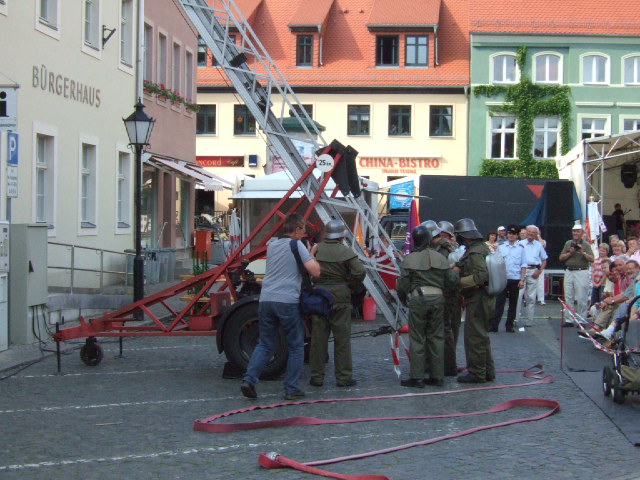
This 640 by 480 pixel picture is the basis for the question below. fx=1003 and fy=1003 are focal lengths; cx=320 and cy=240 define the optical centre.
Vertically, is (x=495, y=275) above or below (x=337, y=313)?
above

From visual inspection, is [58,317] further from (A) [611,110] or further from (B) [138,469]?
(A) [611,110]

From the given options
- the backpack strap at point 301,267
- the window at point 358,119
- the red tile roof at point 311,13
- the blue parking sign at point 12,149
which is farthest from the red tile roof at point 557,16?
the backpack strap at point 301,267

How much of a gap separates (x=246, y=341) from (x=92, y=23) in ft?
41.1

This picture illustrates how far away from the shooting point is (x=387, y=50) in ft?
155

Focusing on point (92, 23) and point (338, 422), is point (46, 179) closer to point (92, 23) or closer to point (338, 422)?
point (92, 23)

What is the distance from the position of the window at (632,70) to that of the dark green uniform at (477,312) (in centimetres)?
3627

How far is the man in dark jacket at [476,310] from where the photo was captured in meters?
10.7

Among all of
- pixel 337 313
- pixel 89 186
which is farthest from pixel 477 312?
pixel 89 186

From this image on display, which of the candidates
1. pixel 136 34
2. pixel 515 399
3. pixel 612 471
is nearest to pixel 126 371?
pixel 515 399

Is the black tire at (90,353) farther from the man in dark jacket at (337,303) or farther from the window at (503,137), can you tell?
the window at (503,137)

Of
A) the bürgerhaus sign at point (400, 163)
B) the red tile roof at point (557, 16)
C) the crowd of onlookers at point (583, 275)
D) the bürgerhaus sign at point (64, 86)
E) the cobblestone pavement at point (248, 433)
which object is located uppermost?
the red tile roof at point (557, 16)

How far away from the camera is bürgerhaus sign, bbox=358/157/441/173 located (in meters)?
46.1

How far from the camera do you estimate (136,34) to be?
23969 millimetres

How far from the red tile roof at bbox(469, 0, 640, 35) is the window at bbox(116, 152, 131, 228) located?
2484cm
